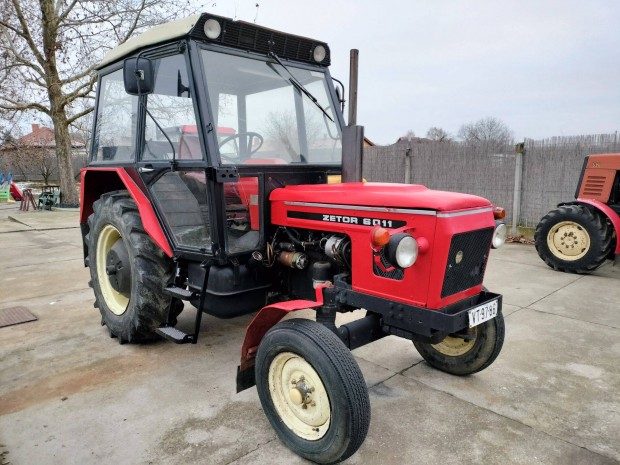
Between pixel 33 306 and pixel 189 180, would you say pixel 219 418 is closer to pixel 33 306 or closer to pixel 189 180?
pixel 189 180

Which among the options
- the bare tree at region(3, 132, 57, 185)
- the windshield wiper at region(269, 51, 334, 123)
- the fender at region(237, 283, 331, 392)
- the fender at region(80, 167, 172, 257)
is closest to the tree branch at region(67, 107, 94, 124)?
the bare tree at region(3, 132, 57, 185)

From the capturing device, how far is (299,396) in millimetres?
2199

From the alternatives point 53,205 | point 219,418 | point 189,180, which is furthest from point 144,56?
point 53,205

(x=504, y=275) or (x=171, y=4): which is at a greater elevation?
(x=171, y=4)

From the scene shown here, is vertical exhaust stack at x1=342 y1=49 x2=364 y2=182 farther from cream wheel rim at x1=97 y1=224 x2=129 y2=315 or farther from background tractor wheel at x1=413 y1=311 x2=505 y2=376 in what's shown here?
cream wheel rim at x1=97 y1=224 x2=129 y2=315

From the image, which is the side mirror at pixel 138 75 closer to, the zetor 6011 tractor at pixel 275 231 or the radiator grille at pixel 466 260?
the zetor 6011 tractor at pixel 275 231

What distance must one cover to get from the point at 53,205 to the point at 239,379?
579 inches

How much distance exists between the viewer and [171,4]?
1362 cm

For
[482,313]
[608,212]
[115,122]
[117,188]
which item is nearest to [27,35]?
[117,188]

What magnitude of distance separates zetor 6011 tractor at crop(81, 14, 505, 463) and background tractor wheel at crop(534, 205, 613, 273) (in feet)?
12.1

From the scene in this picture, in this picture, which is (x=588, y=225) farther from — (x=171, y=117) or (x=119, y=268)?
(x=119, y=268)

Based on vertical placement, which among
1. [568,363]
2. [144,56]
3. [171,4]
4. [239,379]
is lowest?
[568,363]

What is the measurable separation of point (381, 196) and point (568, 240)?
15.3 feet

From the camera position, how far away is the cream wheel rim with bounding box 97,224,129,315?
12.2 ft
